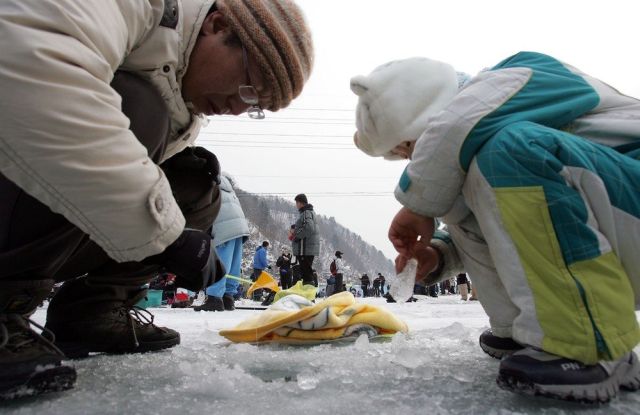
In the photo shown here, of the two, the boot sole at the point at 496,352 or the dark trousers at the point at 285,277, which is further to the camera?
the dark trousers at the point at 285,277

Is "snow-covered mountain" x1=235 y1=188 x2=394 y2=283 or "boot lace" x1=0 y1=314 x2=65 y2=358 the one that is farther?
"snow-covered mountain" x1=235 y1=188 x2=394 y2=283

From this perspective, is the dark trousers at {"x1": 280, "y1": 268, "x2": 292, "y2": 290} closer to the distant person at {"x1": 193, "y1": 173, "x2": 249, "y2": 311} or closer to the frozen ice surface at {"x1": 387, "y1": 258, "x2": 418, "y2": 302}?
the distant person at {"x1": 193, "y1": 173, "x2": 249, "y2": 311}

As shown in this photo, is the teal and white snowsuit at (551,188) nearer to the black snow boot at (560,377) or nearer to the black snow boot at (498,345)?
the black snow boot at (560,377)

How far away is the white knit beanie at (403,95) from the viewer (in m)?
1.14

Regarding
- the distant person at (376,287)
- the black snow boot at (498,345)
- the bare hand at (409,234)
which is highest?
the bare hand at (409,234)

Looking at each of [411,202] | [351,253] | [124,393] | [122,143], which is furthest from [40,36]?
[351,253]

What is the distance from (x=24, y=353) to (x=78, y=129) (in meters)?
0.37

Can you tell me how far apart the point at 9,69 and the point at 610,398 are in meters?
0.87

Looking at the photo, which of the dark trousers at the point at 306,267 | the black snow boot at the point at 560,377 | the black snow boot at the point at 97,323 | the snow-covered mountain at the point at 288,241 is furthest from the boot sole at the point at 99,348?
the snow-covered mountain at the point at 288,241

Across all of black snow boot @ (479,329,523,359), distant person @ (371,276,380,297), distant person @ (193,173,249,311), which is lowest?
distant person @ (371,276,380,297)

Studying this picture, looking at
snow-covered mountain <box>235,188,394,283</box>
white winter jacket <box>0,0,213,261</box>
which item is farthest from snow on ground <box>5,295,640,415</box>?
snow-covered mountain <box>235,188,394,283</box>

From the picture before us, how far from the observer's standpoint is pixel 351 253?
212 feet

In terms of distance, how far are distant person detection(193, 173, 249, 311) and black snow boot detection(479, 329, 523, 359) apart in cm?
306

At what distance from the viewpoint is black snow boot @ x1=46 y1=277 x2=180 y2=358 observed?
1.11 m
